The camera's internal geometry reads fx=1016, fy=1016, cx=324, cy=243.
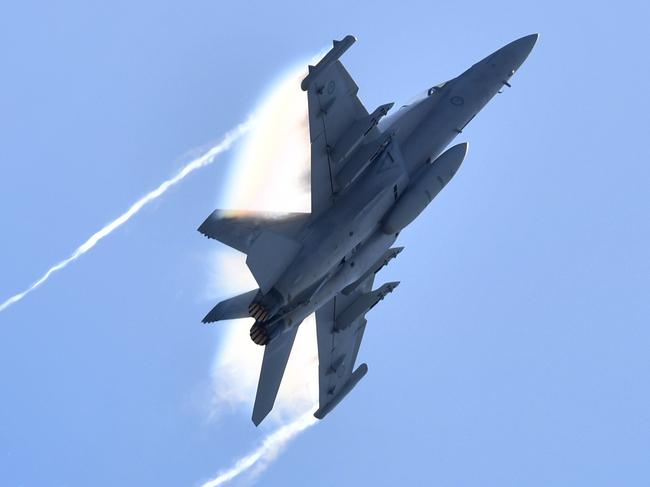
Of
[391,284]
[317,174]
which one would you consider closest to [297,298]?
[317,174]

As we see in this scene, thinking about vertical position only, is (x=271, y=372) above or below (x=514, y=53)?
below

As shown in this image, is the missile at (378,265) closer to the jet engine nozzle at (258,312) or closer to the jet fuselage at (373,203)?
the jet fuselage at (373,203)

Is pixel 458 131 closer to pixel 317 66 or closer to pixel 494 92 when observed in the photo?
pixel 494 92

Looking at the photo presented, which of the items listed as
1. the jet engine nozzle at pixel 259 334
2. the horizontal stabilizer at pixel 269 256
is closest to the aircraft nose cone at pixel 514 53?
the horizontal stabilizer at pixel 269 256

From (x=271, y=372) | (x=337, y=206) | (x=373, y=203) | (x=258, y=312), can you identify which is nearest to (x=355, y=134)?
(x=373, y=203)

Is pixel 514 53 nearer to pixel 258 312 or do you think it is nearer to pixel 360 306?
pixel 360 306

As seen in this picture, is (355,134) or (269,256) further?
(355,134)

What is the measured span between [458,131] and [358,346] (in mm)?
6680

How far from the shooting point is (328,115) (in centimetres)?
→ 2264

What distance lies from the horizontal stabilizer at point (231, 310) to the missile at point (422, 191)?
3635 mm

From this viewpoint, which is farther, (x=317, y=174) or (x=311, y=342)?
(x=311, y=342)

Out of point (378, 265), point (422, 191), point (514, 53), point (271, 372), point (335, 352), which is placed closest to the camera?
point (422, 191)

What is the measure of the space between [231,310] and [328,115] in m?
4.96

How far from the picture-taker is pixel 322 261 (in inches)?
898
